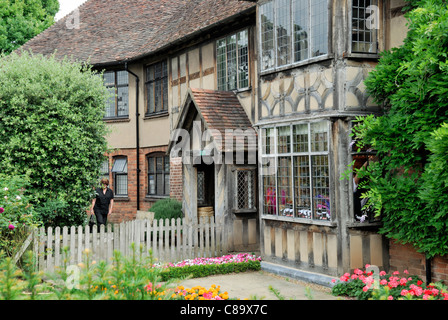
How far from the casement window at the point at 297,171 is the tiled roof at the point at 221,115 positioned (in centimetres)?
130

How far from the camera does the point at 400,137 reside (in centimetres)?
880

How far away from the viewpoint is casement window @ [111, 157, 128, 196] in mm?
20391

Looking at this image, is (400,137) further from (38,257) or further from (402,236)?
(38,257)

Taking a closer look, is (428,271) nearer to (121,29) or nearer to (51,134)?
(51,134)

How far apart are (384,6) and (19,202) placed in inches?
322

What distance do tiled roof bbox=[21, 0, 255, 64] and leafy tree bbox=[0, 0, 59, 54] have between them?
5.71m

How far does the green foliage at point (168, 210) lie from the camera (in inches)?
600

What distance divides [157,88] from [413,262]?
39.6 ft

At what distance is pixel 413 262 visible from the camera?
9.35 metres

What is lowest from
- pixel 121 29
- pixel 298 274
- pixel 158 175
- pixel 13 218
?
pixel 298 274

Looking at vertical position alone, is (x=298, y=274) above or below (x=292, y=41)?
below

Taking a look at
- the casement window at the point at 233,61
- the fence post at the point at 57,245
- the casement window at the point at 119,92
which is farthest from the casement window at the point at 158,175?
the fence post at the point at 57,245

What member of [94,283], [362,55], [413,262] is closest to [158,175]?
[362,55]
